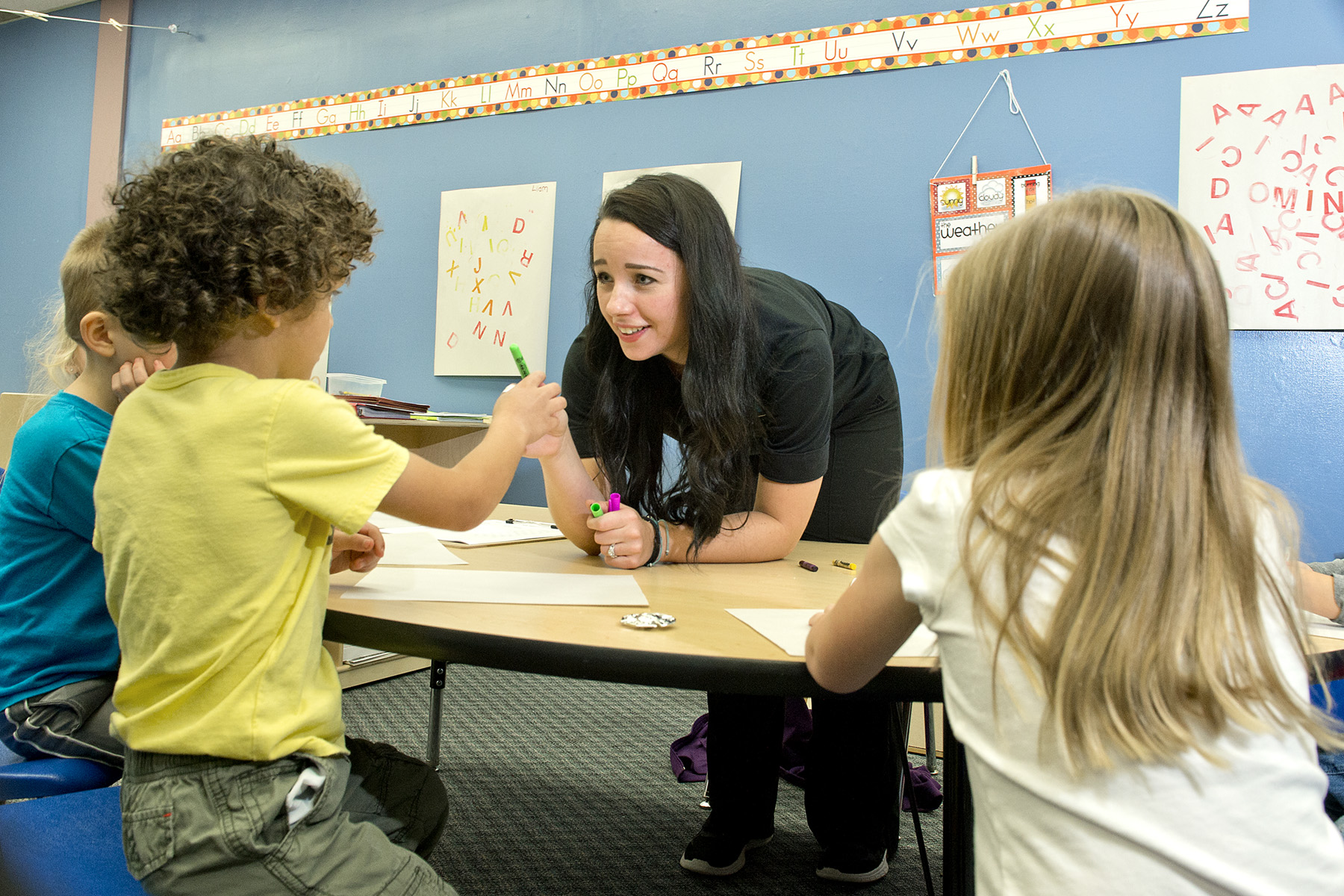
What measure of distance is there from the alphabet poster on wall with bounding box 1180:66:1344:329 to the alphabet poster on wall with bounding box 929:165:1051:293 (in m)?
0.35

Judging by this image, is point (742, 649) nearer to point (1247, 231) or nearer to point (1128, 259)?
point (1128, 259)

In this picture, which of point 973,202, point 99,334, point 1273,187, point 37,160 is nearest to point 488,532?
point 99,334

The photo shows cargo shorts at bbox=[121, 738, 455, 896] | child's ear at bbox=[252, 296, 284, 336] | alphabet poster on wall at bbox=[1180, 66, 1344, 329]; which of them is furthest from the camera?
alphabet poster on wall at bbox=[1180, 66, 1344, 329]

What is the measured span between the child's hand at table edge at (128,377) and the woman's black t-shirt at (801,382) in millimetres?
571

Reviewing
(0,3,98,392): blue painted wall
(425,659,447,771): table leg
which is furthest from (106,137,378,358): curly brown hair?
(0,3,98,392): blue painted wall

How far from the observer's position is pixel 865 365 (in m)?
1.56

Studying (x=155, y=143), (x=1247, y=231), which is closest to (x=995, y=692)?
(x=1247, y=231)

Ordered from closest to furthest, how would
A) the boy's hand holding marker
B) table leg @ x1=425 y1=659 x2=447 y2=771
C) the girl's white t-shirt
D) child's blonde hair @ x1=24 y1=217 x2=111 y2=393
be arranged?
the girl's white t-shirt → the boy's hand holding marker → child's blonde hair @ x1=24 y1=217 x2=111 y2=393 → table leg @ x1=425 y1=659 x2=447 y2=771

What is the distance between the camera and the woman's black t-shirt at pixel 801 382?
1.28 m

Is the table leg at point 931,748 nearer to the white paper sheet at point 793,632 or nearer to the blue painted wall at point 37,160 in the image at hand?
the white paper sheet at point 793,632

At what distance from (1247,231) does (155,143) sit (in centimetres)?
392

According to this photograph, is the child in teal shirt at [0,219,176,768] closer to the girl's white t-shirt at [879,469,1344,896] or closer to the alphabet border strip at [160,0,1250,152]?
the girl's white t-shirt at [879,469,1344,896]

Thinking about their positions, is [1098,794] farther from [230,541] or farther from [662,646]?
[230,541]

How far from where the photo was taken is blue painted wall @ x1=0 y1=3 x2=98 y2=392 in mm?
3898
